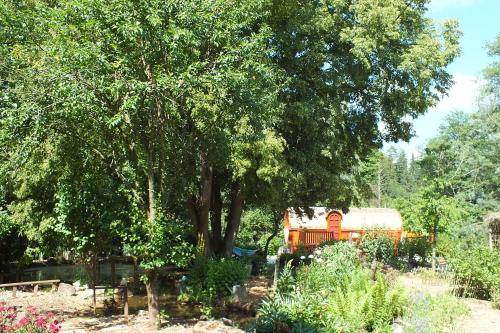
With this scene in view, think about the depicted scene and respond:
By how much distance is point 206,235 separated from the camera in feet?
52.3

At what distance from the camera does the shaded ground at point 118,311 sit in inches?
343

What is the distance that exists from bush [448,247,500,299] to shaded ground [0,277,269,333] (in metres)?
5.37

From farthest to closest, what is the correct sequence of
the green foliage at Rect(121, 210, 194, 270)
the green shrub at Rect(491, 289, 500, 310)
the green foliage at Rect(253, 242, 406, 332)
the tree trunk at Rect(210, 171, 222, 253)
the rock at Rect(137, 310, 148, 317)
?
1. the tree trunk at Rect(210, 171, 222, 253)
2. the green shrub at Rect(491, 289, 500, 310)
3. the rock at Rect(137, 310, 148, 317)
4. the green foliage at Rect(121, 210, 194, 270)
5. the green foliage at Rect(253, 242, 406, 332)

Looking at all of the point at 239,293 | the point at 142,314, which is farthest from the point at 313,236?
the point at 142,314

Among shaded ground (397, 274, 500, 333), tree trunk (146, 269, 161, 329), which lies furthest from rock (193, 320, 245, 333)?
shaded ground (397, 274, 500, 333)

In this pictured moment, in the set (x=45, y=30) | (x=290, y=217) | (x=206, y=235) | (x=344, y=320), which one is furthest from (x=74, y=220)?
(x=290, y=217)

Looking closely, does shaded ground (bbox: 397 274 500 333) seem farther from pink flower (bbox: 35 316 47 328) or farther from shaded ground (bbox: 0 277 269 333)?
pink flower (bbox: 35 316 47 328)

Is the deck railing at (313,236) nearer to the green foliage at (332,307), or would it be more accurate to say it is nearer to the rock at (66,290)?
the rock at (66,290)

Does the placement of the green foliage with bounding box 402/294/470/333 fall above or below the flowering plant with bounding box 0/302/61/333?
below

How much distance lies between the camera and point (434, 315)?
7.59 meters

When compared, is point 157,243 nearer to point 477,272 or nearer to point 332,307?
point 332,307

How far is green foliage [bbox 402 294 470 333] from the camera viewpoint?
739cm

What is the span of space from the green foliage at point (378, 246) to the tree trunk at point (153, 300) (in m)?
11.0

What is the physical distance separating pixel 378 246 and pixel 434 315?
439 inches
